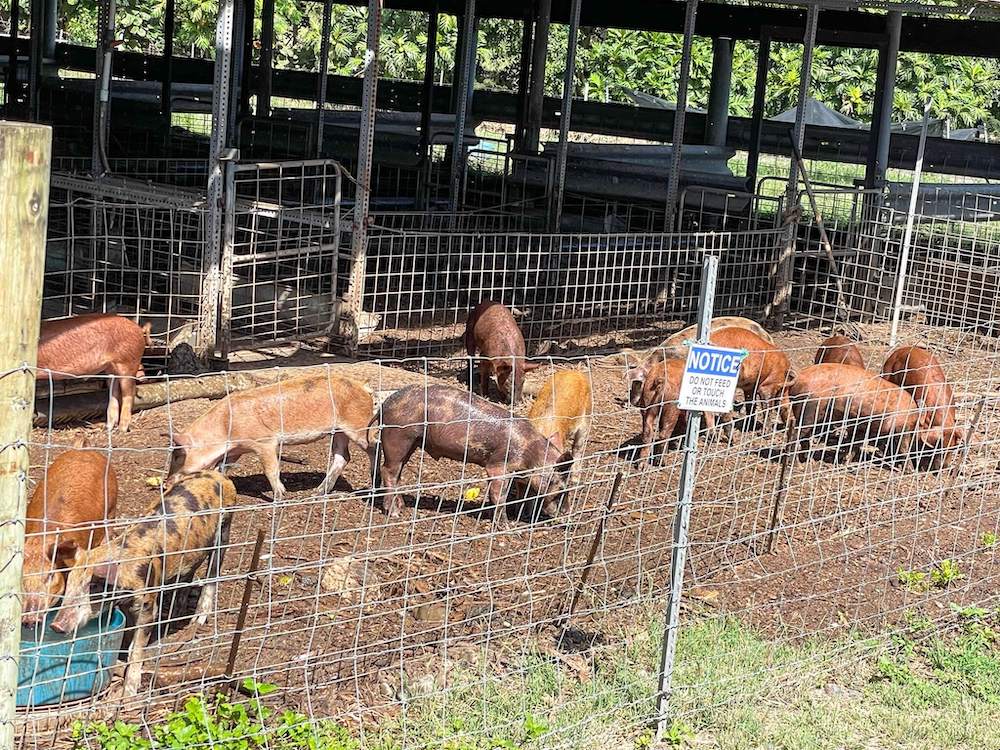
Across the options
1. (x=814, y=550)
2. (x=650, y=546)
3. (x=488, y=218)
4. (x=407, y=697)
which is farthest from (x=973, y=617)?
(x=488, y=218)

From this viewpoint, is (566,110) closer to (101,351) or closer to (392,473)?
(101,351)

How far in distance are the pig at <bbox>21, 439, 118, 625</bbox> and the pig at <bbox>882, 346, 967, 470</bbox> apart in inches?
204

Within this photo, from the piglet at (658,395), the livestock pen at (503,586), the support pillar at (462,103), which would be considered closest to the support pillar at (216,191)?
the livestock pen at (503,586)

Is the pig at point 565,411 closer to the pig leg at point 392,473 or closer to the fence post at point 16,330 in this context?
the pig leg at point 392,473

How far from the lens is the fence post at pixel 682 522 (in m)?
4.86

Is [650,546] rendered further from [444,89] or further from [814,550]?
[444,89]

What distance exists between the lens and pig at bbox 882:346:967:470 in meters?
8.77

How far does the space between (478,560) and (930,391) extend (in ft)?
14.1

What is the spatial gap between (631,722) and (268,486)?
124 inches

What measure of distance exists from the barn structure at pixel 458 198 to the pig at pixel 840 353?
6.14 ft

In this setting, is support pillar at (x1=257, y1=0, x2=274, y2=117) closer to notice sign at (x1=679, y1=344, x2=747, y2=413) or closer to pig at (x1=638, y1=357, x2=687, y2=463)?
pig at (x1=638, y1=357, x2=687, y2=463)

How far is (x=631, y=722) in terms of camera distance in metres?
5.05

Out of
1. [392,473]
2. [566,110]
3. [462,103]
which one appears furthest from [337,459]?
[462,103]

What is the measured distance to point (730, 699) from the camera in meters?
5.26
